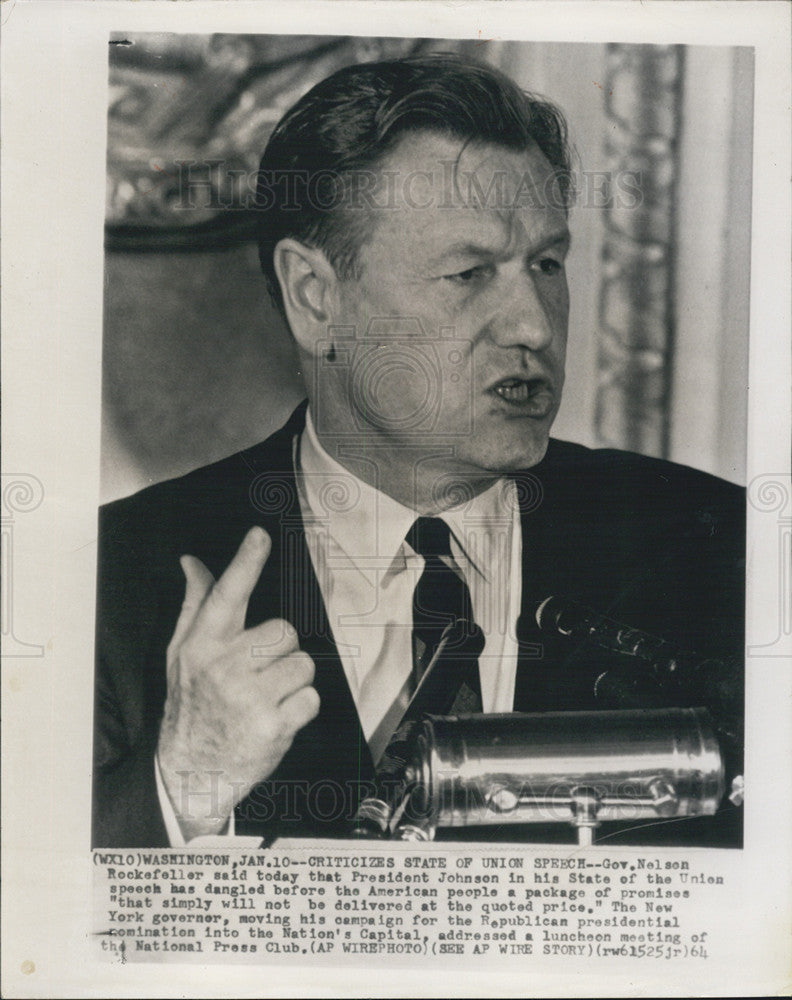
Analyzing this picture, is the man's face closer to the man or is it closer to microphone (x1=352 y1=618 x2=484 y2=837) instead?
the man

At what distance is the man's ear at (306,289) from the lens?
1369mm

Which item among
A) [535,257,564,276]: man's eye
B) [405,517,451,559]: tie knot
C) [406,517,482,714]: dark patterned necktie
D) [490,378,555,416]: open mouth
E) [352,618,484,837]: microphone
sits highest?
[535,257,564,276]: man's eye

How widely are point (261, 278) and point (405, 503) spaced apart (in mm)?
447

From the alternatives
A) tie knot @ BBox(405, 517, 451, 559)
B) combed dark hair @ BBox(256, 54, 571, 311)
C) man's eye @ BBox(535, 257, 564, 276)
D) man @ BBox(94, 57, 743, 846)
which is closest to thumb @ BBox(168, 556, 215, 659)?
man @ BBox(94, 57, 743, 846)

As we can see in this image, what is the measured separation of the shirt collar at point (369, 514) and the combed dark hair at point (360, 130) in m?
0.28

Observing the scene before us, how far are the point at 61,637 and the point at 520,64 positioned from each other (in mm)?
1228

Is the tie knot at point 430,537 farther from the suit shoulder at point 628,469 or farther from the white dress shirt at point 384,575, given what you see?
the suit shoulder at point 628,469

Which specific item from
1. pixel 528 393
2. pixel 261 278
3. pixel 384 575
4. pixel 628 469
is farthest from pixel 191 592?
pixel 628 469

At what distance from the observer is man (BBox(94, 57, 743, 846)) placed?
1.35 metres

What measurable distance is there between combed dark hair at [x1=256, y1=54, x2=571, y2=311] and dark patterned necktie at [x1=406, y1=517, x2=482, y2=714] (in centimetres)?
46

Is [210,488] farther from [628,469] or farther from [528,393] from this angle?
[628,469]

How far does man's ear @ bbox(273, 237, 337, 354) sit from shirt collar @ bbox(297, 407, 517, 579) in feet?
0.45

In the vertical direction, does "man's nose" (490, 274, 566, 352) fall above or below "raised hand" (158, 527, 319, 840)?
above

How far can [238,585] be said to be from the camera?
1.37m
